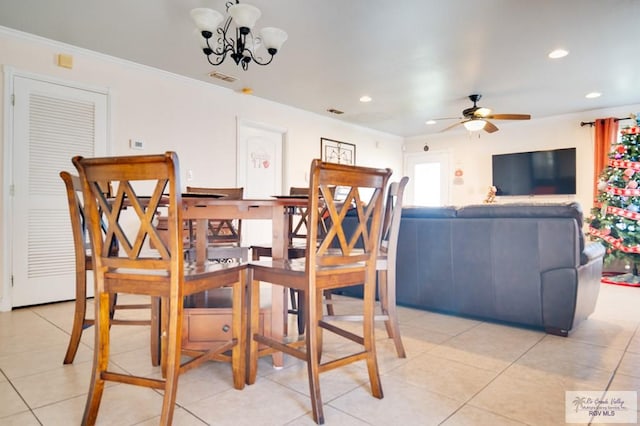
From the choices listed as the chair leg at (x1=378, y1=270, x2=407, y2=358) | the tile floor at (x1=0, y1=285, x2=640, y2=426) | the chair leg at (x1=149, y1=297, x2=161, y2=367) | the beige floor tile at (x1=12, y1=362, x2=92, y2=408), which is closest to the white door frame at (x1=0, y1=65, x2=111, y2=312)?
the tile floor at (x1=0, y1=285, x2=640, y2=426)

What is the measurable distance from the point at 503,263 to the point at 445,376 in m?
1.06

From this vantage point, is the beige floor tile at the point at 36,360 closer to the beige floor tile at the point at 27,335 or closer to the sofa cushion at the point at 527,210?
the beige floor tile at the point at 27,335

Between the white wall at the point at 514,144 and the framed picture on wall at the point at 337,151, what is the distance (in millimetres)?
1854

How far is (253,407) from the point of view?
4.82ft

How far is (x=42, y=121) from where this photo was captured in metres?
3.28

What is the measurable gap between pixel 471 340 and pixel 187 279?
1749mm

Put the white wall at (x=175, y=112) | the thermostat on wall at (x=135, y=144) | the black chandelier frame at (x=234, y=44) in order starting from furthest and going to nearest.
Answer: the thermostat on wall at (x=135, y=144)
the white wall at (x=175, y=112)
the black chandelier frame at (x=234, y=44)

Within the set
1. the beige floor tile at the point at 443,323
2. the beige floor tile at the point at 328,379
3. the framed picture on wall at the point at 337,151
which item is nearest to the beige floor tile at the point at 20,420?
the beige floor tile at the point at 328,379

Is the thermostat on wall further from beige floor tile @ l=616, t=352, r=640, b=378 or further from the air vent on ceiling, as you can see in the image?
beige floor tile @ l=616, t=352, r=640, b=378

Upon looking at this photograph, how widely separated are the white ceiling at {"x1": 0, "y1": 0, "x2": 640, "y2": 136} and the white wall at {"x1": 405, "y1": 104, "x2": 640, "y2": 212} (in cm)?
79

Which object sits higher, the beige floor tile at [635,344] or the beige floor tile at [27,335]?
the beige floor tile at [635,344]

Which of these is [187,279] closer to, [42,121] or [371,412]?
[371,412]

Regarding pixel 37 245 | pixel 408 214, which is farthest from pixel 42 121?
pixel 408 214

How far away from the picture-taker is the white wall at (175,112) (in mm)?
3318
